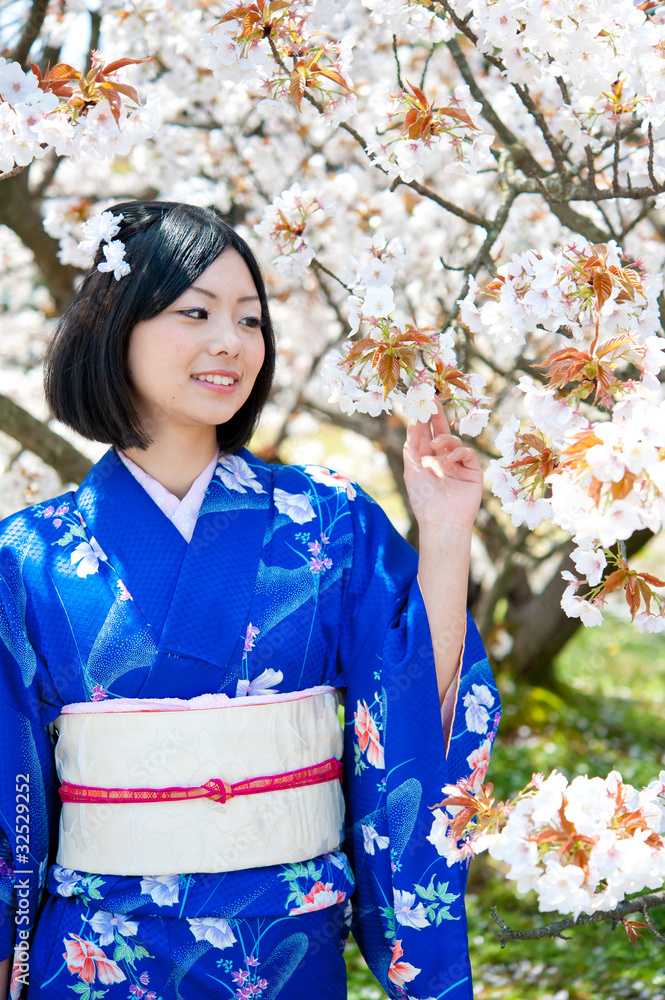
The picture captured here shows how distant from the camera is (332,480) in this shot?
1.98 metres

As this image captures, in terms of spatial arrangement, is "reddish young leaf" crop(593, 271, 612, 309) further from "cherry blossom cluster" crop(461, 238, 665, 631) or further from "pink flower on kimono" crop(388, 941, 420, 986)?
"pink flower on kimono" crop(388, 941, 420, 986)

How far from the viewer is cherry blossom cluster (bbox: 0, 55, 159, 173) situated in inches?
64.1

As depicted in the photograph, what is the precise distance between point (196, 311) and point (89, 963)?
3.99 ft

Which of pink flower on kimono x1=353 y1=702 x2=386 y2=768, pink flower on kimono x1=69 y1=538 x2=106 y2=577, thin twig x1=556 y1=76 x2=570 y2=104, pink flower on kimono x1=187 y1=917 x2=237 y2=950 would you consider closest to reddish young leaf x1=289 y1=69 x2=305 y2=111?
thin twig x1=556 y1=76 x2=570 y2=104

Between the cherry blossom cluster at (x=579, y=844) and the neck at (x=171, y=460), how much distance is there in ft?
3.22

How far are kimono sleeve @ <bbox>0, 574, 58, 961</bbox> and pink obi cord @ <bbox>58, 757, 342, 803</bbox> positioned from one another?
8 centimetres

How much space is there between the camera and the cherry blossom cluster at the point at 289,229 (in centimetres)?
203

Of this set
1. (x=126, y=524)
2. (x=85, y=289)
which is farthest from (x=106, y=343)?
(x=126, y=524)

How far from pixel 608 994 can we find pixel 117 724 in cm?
173

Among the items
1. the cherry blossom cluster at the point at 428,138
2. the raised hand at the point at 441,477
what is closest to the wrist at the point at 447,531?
the raised hand at the point at 441,477

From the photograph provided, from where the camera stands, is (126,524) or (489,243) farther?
(489,243)

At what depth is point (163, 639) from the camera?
1.69 meters

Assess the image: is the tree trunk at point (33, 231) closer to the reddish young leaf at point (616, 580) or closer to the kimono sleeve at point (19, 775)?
the kimono sleeve at point (19, 775)

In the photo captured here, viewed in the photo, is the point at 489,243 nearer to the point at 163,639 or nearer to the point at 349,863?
the point at 163,639
